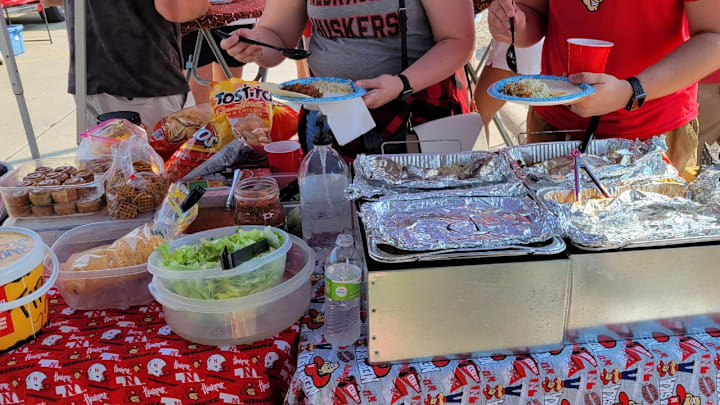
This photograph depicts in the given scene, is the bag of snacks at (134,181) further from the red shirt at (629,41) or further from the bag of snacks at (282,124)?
the red shirt at (629,41)

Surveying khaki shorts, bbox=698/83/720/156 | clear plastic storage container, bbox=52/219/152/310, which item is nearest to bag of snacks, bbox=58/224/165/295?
clear plastic storage container, bbox=52/219/152/310

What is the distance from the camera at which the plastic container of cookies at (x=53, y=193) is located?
156 cm

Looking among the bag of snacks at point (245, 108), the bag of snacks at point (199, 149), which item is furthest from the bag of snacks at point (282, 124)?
the bag of snacks at point (199, 149)

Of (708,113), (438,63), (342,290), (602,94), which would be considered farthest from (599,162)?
(708,113)

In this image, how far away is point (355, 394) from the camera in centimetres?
108

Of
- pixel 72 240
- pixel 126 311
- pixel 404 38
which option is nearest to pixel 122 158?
pixel 72 240

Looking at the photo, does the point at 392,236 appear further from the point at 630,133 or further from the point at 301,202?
the point at 630,133

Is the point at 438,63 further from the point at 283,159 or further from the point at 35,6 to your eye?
the point at 35,6

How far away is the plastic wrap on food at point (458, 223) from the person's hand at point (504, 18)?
2.21 ft

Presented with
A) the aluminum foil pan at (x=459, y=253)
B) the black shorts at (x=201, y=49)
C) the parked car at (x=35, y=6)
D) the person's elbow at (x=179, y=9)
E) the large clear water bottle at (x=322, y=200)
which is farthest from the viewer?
the parked car at (x=35, y=6)

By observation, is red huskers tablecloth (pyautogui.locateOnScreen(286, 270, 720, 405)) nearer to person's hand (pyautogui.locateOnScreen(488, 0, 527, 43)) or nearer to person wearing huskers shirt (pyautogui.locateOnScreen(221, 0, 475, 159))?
person wearing huskers shirt (pyautogui.locateOnScreen(221, 0, 475, 159))

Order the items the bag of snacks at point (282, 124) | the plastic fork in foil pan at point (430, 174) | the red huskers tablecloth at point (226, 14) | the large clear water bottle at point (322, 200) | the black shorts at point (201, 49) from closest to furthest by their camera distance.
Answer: the plastic fork in foil pan at point (430, 174) < the large clear water bottle at point (322, 200) < the bag of snacks at point (282, 124) < the red huskers tablecloth at point (226, 14) < the black shorts at point (201, 49)

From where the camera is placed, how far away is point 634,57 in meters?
1.63

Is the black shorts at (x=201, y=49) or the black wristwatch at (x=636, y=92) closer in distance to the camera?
the black wristwatch at (x=636, y=92)
